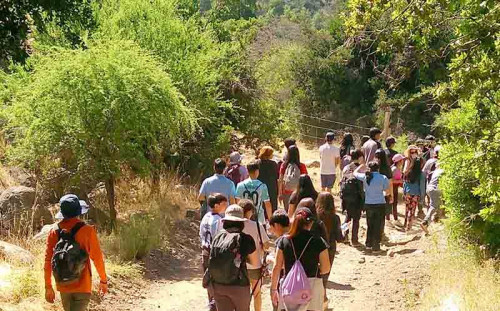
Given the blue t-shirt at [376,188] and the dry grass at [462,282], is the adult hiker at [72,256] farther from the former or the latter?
the blue t-shirt at [376,188]

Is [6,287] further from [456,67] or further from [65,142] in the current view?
[456,67]

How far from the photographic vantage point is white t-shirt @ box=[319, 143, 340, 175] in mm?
13039

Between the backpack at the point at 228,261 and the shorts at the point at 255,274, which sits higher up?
the backpack at the point at 228,261

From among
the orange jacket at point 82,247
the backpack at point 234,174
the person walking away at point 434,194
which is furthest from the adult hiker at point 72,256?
the person walking away at point 434,194

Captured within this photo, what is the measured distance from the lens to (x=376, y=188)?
10547 millimetres

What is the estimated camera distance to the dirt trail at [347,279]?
8.57 m

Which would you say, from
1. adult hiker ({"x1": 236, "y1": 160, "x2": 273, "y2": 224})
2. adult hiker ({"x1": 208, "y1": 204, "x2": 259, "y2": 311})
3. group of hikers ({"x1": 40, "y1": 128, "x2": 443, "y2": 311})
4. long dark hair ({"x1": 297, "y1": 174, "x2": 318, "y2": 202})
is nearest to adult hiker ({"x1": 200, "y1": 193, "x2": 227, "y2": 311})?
group of hikers ({"x1": 40, "y1": 128, "x2": 443, "y2": 311})

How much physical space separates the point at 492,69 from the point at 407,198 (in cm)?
633

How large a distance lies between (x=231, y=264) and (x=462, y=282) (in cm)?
377

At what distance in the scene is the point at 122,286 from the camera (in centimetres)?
898

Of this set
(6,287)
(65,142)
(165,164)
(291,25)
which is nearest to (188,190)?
(165,164)

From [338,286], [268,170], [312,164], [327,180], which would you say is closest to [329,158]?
[327,180]

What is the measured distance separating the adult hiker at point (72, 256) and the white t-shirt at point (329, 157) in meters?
7.76

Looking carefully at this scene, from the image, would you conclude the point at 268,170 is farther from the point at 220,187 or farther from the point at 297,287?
the point at 297,287
